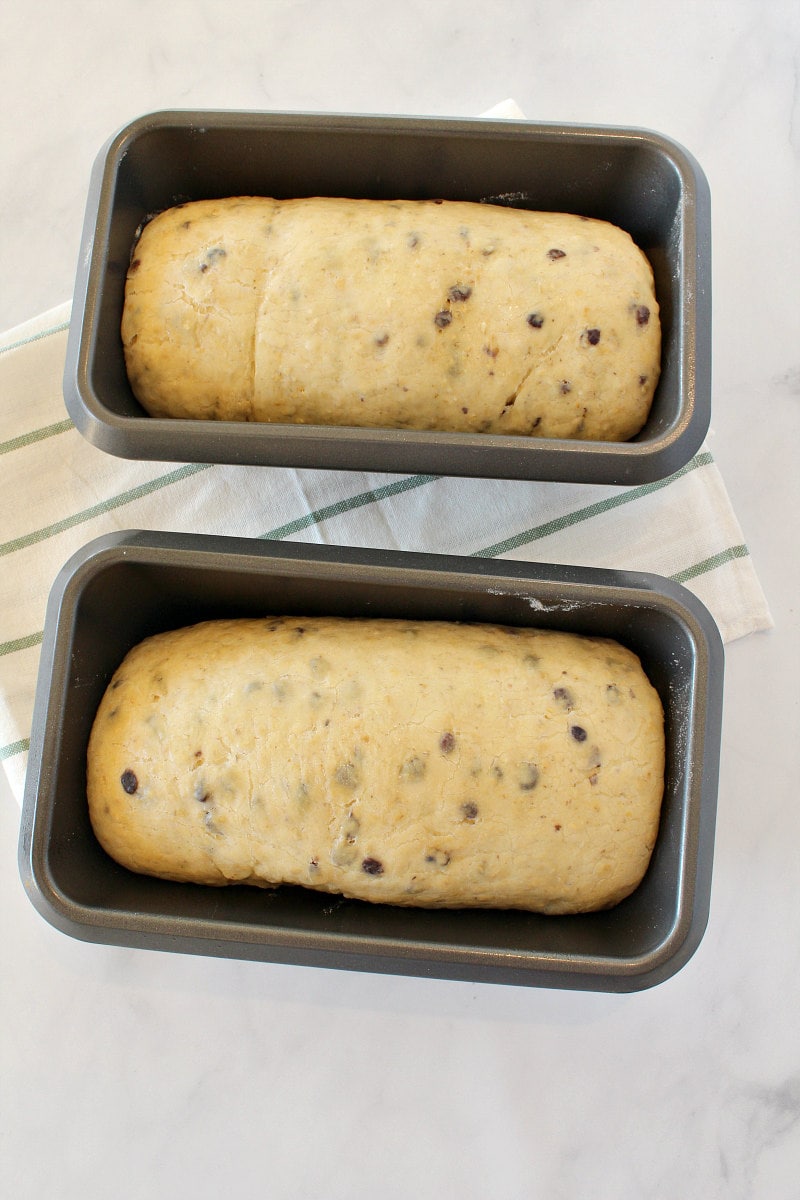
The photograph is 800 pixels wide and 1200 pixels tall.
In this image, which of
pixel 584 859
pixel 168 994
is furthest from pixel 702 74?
pixel 168 994

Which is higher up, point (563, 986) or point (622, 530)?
point (622, 530)

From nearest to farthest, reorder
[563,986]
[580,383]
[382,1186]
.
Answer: [563,986]
[580,383]
[382,1186]

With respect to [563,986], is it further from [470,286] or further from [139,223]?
[139,223]

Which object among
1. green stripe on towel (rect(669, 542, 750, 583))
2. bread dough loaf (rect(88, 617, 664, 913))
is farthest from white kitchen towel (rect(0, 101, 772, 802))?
bread dough loaf (rect(88, 617, 664, 913))

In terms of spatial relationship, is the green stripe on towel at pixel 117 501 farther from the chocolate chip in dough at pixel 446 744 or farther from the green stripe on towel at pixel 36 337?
the chocolate chip in dough at pixel 446 744

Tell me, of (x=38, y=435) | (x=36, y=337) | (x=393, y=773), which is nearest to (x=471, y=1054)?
(x=393, y=773)

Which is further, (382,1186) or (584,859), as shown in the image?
(382,1186)

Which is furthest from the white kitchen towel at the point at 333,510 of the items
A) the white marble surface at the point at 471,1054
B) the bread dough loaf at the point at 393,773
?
the bread dough loaf at the point at 393,773
